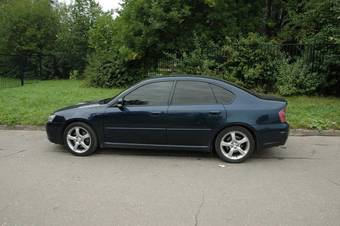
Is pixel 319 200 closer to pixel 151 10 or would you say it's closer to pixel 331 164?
pixel 331 164

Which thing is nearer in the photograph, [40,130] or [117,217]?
[117,217]

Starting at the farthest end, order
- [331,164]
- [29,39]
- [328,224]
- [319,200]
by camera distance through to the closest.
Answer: [29,39] → [331,164] → [319,200] → [328,224]

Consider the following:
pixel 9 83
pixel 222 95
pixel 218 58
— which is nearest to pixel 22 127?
pixel 222 95

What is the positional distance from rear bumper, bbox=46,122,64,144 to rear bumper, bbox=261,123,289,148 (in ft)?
11.8

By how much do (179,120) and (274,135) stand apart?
5.33 ft

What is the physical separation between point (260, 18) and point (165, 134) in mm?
11712

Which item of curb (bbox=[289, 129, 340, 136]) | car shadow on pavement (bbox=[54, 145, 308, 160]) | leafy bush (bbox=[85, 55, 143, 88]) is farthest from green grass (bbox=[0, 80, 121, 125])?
curb (bbox=[289, 129, 340, 136])

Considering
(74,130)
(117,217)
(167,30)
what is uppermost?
(167,30)

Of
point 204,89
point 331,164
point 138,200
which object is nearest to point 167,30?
point 204,89

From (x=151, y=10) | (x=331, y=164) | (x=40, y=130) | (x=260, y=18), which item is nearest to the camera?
(x=331, y=164)

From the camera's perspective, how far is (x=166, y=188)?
4.63m

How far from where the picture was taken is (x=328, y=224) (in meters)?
3.60

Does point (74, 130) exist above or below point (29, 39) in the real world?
below

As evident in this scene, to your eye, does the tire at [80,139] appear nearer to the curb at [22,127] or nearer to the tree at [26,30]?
the curb at [22,127]
